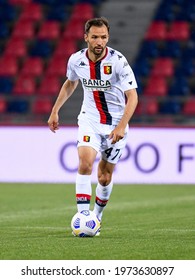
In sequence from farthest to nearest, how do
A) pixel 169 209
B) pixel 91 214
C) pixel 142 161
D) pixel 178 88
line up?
pixel 178 88 → pixel 142 161 → pixel 169 209 → pixel 91 214

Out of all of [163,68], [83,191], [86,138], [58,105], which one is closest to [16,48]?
[163,68]

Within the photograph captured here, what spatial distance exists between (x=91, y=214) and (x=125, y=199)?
552cm

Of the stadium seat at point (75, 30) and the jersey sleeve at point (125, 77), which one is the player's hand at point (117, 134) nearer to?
the jersey sleeve at point (125, 77)

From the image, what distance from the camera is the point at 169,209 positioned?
13.5 m

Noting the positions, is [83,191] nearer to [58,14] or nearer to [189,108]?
[189,108]

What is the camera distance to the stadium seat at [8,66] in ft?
84.3

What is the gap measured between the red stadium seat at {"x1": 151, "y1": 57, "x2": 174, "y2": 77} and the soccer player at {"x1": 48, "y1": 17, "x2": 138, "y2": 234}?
1413cm

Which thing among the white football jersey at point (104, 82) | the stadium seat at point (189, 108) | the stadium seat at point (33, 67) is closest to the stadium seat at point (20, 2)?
the stadium seat at point (33, 67)

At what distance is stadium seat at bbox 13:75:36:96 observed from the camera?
2480 cm

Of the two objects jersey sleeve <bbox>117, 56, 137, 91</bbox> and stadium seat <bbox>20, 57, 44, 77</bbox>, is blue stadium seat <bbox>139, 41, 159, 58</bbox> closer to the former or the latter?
stadium seat <bbox>20, 57, 44, 77</bbox>

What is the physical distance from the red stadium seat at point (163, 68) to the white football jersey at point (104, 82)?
14.2 meters

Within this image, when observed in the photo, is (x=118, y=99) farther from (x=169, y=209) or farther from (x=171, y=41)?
(x=171, y=41)
